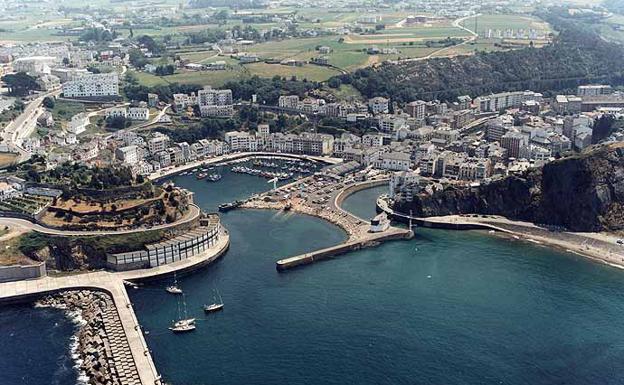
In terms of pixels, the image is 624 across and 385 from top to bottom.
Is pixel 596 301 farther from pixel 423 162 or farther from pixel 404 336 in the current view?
pixel 423 162

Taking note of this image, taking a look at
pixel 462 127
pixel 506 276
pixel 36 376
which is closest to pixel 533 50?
pixel 462 127

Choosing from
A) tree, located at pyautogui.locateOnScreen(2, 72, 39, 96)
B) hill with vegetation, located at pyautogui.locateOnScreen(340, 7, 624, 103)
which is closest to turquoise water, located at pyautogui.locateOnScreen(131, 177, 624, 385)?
hill with vegetation, located at pyautogui.locateOnScreen(340, 7, 624, 103)

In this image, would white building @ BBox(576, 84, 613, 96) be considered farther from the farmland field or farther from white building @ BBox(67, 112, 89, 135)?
the farmland field

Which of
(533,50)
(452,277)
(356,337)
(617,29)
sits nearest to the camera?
(356,337)

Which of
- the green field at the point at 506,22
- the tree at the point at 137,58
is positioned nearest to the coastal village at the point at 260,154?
the tree at the point at 137,58

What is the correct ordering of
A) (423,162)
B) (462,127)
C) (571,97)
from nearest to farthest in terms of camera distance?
(423,162) < (462,127) < (571,97)

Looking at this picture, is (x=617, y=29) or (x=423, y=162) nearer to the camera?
(x=423, y=162)

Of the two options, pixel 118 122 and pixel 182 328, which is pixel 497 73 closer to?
pixel 118 122
